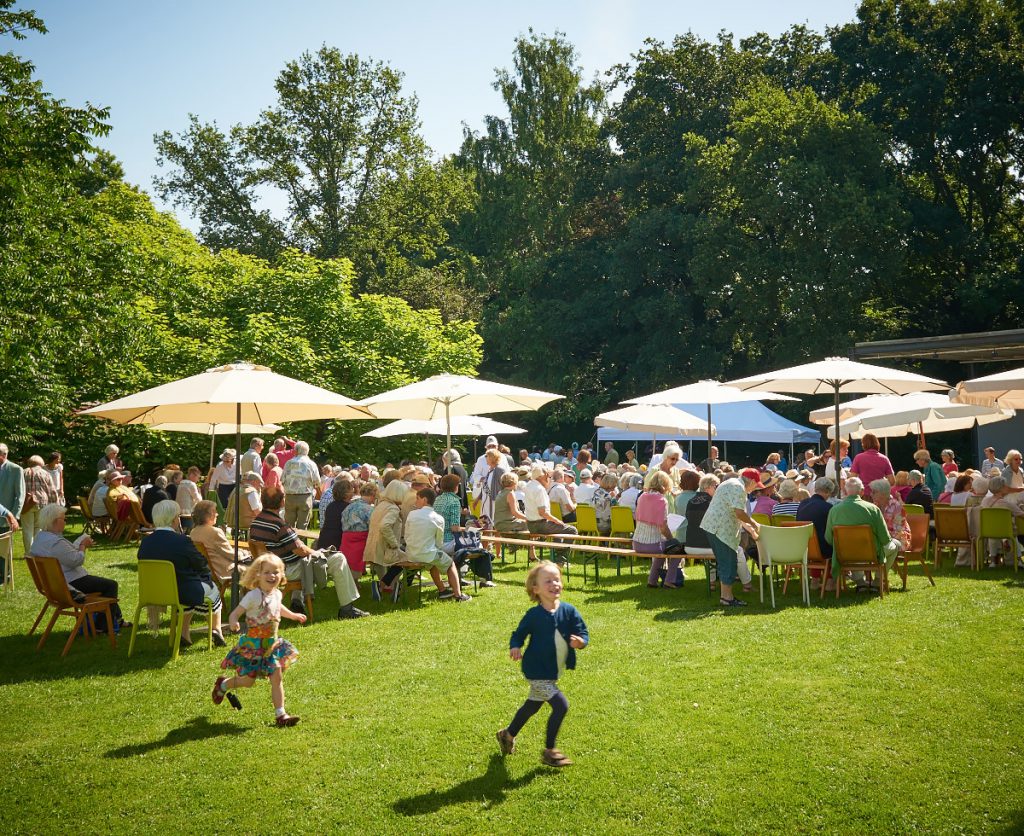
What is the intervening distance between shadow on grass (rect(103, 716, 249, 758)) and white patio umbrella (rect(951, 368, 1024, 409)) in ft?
27.7

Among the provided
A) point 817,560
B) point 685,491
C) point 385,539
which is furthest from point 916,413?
point 385,539

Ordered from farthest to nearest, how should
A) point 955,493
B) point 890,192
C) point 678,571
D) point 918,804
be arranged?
1. point 890,192
2. point 955,493
3. point 678,571
4. point 918,804

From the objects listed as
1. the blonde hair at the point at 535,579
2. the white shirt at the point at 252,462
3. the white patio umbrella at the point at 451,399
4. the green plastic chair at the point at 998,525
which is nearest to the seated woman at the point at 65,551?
the white patio umbrella at the point at 451,399

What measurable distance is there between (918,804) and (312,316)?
24.3m

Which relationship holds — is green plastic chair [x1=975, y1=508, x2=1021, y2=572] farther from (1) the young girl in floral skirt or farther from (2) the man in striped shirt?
(1) the young girl in floral skirt

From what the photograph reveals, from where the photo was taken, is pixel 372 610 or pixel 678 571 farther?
pixel 678 571

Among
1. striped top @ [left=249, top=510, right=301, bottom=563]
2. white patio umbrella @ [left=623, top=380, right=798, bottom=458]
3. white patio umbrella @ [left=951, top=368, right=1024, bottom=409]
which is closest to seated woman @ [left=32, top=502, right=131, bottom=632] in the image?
striped top @ [left=249, top=510, right=301, bottom=563]

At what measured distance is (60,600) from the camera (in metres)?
9.04

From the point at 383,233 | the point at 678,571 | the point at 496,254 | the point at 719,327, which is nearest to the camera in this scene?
the point at 678,571

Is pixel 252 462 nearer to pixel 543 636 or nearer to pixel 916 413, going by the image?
pixel 916 413

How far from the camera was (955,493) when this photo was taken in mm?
13367

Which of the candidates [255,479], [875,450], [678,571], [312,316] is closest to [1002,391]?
[875,450]

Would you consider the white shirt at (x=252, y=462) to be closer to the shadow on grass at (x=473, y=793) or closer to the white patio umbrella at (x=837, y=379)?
the white patio umbrella at (x=837, y=379)

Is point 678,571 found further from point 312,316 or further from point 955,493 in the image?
point 312,316
